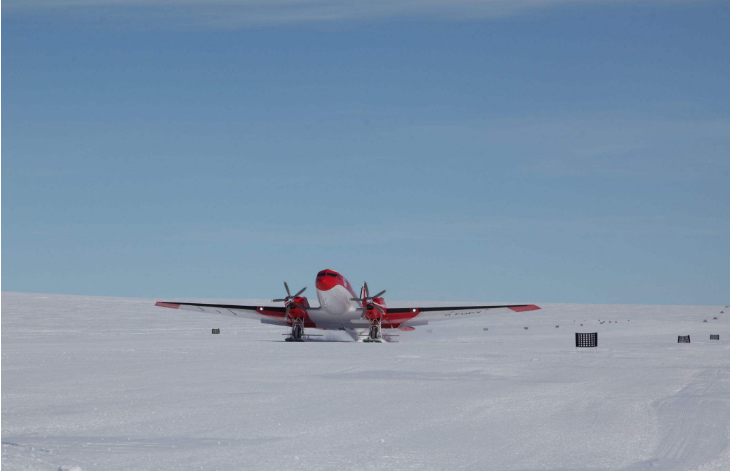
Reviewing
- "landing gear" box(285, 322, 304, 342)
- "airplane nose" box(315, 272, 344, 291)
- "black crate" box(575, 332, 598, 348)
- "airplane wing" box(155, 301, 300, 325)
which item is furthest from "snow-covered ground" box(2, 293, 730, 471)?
"airplane wing" box(155, 301, 300, 325)

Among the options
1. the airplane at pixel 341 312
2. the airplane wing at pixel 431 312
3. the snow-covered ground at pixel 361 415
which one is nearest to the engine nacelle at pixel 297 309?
the airplane at pixel 341 312

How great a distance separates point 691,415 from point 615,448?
12.7 feet

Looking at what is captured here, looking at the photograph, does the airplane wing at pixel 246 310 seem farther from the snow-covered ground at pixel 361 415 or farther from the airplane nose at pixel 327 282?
the snow-covered ground at pixel 361 415

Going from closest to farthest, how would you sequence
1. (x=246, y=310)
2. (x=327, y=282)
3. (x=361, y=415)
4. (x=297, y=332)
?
(x=361, y=415) < (x=327, y=282) < (x=297, y=332) < (x=246, y=310)

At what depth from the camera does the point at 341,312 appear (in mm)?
45531

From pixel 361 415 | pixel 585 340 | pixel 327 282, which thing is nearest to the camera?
pixel 361 415

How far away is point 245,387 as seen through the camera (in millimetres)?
17844

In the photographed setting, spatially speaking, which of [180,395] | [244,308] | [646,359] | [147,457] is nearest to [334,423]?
[147,457]

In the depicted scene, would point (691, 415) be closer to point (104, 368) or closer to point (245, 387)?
point (245, 387)

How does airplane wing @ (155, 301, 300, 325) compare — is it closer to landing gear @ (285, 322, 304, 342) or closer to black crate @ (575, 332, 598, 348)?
landing gear @ (285, 322, 304, 342)

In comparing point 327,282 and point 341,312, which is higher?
point 327,282

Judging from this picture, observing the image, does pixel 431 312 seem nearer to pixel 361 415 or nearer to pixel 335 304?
pixel 335 304

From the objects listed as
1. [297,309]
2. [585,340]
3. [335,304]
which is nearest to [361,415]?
[585,340]

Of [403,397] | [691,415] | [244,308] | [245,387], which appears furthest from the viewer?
[244,308]
